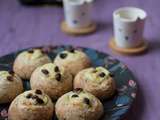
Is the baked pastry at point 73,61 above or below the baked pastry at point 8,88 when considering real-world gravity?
above

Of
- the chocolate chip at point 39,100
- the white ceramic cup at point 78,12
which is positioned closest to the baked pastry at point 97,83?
the chocolate chip at point 39,100

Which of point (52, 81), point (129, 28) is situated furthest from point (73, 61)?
point (129, 28)

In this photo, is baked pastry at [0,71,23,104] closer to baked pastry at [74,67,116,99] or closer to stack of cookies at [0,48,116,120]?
stack of cookies at [0,48,116,120]

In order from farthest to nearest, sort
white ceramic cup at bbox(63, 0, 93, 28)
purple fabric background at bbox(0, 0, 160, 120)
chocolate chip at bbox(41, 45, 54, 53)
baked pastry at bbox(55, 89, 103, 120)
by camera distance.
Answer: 1. white ceramic cup at bbox(63, 0, 93, 28)
2. chocolate chip at bbox(41, 45, 54, 53)
3. purple fabric background at bbox(0, 0, 160, 120)
4. baked pastry at bbox(55, 89, 103, 120)

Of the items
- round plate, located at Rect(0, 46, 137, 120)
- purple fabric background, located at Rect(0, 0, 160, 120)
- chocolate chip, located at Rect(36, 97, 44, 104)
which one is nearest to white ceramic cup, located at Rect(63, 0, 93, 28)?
purple fabric background, located at Rect(0, 0, 160, 120)

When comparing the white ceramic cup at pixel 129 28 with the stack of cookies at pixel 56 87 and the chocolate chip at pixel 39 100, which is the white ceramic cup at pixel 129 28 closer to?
the stack of cookies at pixel 56 87

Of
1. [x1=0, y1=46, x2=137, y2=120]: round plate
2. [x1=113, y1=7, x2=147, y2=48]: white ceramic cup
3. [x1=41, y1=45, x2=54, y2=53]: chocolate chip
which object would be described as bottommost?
[x1=0, y1=46, x2=137, y2=120]: round plate
